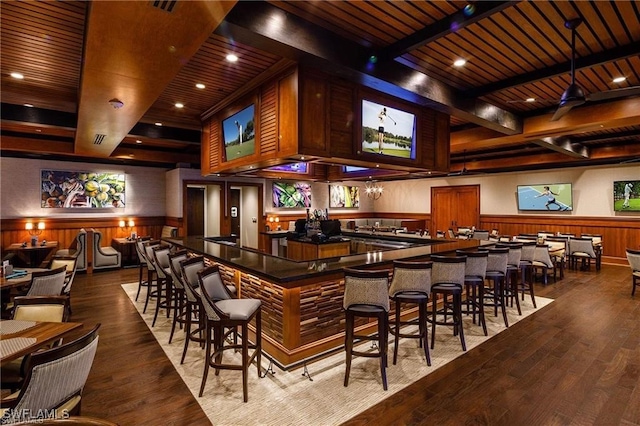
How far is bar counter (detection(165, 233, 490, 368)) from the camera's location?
121 inches

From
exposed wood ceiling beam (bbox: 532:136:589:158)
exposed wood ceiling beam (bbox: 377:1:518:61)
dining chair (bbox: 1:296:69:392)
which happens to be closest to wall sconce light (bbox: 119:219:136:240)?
dining chair (bbox: 1:296:69:392)

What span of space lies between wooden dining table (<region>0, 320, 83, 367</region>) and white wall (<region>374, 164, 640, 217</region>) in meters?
11.3

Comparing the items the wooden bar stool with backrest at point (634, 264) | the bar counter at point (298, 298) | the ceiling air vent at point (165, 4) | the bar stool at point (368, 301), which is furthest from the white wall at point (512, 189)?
the ceiling air vent at point (165, 4)

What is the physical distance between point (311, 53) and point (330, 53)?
0.23m

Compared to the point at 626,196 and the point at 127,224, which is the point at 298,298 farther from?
the point at 626,196

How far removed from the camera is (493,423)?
2.36m

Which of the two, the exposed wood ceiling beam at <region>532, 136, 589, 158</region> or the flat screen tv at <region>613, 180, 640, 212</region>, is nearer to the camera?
the exposed wood ceiling beam at <region>532, 136, 589, 158</region>

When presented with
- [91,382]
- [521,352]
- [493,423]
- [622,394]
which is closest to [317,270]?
[493,423]

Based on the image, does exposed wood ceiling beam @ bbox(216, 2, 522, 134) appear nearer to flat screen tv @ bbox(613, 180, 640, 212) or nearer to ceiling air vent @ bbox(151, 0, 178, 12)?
ceiling air vent @ bbox(151, 0, 178, 12)

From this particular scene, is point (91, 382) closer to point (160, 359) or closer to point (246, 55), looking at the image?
point (160, 359)

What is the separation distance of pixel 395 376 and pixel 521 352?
161 cm

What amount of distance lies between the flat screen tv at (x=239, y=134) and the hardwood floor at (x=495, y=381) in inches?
101

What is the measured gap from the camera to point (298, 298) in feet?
10.2

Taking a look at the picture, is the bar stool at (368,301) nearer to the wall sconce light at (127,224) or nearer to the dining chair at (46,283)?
the dining chair at (46,283)
